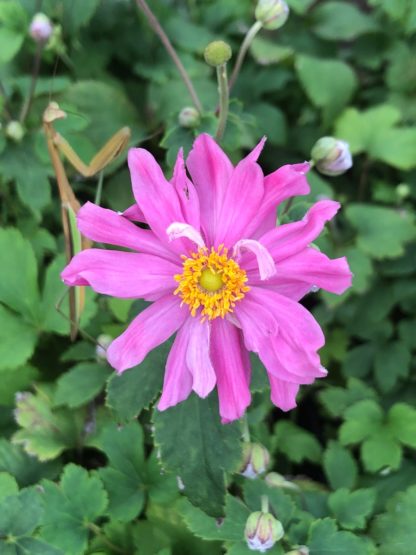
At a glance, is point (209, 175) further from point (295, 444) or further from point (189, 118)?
point (295, 444)

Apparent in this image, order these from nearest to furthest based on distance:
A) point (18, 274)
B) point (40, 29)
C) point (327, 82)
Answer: point (18, 274) → point (40, 29) → point (327, 82)

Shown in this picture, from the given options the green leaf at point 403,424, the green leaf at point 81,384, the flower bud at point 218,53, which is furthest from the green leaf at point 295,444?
the flower bud at point 218,53

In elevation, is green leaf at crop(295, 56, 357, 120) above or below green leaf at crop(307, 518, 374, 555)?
above

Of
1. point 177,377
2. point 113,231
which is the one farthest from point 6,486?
point 113,231

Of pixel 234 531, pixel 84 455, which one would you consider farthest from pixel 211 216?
pixel 84 455

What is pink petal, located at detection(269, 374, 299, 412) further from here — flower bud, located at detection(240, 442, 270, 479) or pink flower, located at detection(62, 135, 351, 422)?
flower bud, located at detection(240, 442, 270, 479)

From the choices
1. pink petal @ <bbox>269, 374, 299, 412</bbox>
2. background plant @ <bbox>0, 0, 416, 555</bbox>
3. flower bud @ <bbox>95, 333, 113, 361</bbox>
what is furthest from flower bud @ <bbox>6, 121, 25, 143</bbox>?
pink petal @ <bbox>269, 374, 299, 412</bbox>

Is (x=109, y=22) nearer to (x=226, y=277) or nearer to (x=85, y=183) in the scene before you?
(x=85, y=183)
